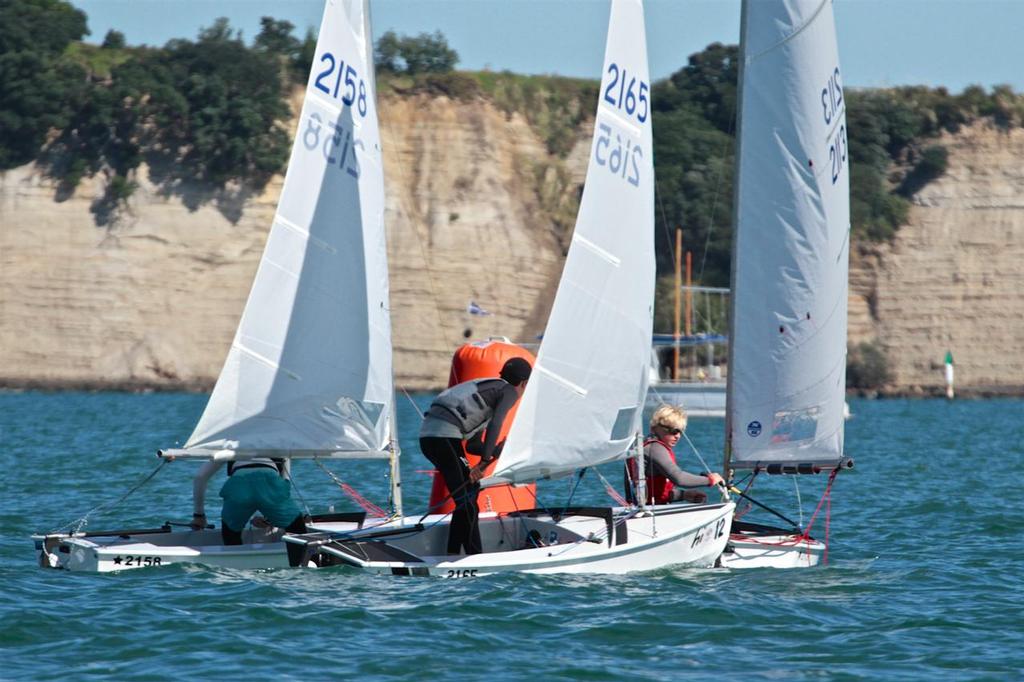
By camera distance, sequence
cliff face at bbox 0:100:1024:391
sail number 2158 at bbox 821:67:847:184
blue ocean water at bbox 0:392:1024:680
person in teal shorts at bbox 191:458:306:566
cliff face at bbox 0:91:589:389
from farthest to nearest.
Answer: cliff face at bbox 0:100:1024:391 → cliff face at bbox 0:91:589:389 → sail number 2158 at bbox 821:67:847:184 → person in teal shorts at bbox 191:458:306:566 → blue ocean water at bbox 0:392:1024:680

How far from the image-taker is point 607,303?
40.0 ft

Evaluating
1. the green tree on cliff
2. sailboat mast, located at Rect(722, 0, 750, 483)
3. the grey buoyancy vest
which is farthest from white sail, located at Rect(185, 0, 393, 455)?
the green tree on cliff

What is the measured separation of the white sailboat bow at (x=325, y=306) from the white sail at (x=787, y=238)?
10.1 feet

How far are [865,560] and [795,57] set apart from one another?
434 centimetres

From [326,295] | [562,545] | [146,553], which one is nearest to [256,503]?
[146,553]

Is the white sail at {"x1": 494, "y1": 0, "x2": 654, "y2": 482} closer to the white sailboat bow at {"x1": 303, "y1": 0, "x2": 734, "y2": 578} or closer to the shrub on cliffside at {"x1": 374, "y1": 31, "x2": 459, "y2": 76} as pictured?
the white sailboat bow at {"x1": 303, "y1": 0, "x2": 734, "y2": 578}

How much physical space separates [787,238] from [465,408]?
330 centimetres

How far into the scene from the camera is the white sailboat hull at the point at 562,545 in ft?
37.0

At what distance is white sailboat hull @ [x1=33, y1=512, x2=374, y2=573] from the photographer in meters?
11.8

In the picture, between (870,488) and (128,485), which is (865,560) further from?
(128,485)

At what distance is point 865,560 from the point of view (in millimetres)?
13422

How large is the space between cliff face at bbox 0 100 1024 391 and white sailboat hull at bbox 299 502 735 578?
43759 mm

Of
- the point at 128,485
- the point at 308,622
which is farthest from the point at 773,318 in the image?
the point at 128,485

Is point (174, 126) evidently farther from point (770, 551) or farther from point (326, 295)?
point (770, 551)
